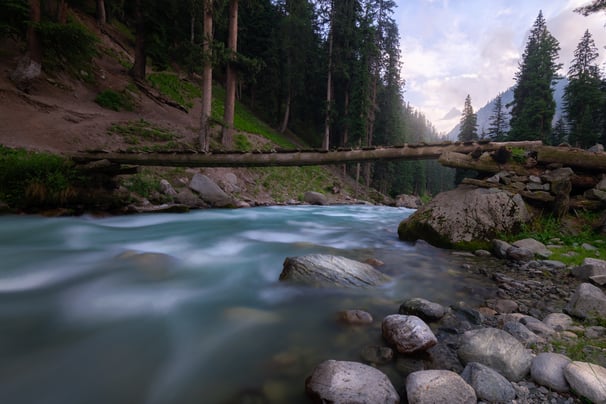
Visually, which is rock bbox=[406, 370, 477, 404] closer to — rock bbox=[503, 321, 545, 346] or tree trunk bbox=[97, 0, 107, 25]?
rock bbox=[503, 321, 545, 346]

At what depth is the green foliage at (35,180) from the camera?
7.07 meters

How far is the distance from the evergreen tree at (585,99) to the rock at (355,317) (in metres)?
51.2

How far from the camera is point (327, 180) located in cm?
2475

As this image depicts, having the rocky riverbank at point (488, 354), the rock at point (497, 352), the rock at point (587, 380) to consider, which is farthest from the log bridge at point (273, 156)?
the rock at point (587, 380)

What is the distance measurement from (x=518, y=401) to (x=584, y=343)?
3.89 feet

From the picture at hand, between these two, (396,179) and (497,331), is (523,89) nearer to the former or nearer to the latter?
(396,179)

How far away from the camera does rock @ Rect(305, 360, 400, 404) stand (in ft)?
5.80

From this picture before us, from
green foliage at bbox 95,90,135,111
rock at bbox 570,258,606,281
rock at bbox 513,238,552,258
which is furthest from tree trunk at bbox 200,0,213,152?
rock at bbox 570,258,606,281

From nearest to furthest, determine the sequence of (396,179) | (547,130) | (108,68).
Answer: (108,68), (547,130), (396,179)

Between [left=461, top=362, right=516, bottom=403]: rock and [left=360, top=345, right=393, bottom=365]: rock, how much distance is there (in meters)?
0.57

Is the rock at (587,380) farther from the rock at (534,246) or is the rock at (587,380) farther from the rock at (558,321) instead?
the rock at (534,246)

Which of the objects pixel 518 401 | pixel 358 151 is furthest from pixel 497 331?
pixel 358 151

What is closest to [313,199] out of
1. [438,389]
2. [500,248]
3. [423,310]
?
[500,248]

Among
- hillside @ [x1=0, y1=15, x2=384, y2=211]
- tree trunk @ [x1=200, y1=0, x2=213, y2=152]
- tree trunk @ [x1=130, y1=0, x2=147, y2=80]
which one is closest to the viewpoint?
hillside @ [x1=0, y1=15, x2=384, y2=211]
